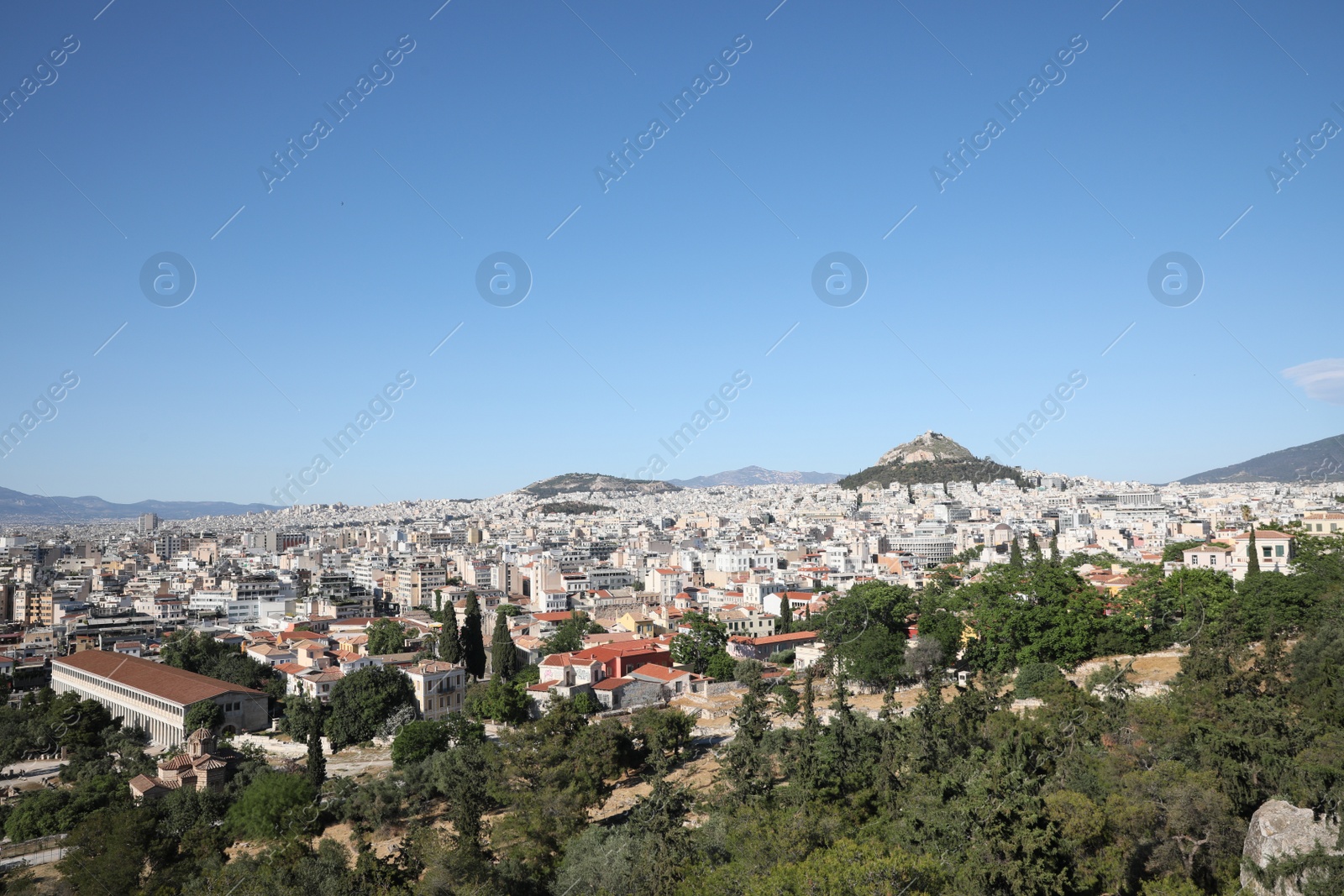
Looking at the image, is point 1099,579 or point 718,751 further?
point 1099,579

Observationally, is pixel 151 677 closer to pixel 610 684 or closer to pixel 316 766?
pixel 316 766

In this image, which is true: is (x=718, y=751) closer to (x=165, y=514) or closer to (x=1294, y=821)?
(x=1294, y=821)

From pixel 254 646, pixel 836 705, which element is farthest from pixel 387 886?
pixel 254 646

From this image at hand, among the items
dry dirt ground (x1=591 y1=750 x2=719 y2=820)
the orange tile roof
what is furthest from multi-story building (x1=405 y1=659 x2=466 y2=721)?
dry dirt ground (x1=591 y1=750 x2=719 y2=820)

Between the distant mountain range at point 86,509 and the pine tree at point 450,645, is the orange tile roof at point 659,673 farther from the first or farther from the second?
the distant mountain range at point 86,509

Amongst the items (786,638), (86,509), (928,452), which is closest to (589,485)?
(928,452)
